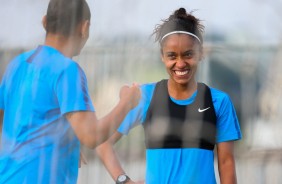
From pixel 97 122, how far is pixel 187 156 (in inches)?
12.1

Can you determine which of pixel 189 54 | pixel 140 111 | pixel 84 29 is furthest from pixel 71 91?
pixel 189 54

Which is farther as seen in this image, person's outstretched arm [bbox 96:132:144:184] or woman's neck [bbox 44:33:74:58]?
person's outstretched arm [bbox 96:132:144:184]

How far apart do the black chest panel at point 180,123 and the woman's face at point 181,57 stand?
6 centimetres

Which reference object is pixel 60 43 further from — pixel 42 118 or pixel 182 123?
pixel 182 123

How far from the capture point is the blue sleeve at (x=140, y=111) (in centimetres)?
152

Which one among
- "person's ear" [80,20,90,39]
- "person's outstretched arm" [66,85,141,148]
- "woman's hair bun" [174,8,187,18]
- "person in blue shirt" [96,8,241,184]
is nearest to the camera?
"person's outstretched arm" [66,85,141,148]

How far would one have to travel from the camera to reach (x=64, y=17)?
55.9 inches

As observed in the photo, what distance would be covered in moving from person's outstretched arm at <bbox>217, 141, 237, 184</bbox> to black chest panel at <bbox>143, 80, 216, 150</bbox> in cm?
4

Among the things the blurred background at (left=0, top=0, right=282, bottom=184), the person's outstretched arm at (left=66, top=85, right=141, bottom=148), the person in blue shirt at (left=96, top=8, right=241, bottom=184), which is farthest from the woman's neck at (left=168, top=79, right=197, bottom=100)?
the person's outstretched arm at (left=66, top=85, right=141, bottom=148)

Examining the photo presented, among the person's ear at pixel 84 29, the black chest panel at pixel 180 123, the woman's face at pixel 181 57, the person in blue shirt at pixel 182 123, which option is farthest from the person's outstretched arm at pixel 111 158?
the person's ear at pixel 84 29

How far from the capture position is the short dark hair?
1.42 metres

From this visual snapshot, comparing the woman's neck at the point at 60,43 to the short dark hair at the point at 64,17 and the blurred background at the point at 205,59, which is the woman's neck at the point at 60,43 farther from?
the blurred background at the point at 205,59

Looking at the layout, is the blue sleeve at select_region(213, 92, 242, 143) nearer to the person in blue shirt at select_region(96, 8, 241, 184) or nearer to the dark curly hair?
the person in blue shirt at select_region(96, 8, 241, 184)

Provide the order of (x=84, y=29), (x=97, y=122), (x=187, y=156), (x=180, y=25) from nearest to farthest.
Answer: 1. (x=97, y=122)
2. (x=84, y=29)
3. (x=187, y=156)
4. (x=180, y=25)
